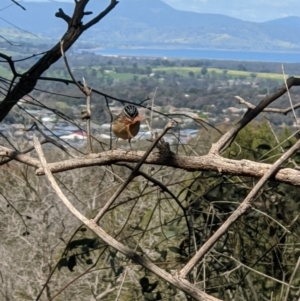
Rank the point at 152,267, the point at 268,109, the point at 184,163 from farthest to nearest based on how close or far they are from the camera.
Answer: the point at 268,109
the point at 184,163
the point at 152,267

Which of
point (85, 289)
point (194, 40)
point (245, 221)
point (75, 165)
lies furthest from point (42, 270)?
point (194, 40)

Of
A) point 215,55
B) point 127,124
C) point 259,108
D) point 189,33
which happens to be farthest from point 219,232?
point 215,55

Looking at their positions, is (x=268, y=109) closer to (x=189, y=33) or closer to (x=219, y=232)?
(x=219, y=232)

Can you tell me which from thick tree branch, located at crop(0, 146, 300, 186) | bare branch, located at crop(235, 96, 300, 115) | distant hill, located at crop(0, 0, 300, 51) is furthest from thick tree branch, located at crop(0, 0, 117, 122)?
distant hill, located at crop(0, 0, 300, 51)

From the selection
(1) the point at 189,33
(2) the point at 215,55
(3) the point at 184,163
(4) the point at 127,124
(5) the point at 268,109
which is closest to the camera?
(3) the point at 184,163

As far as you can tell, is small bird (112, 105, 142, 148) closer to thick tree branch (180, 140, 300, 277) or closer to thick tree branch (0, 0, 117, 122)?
thick tree branch (0, 0, 117, 122)

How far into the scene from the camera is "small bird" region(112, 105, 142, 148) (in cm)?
120

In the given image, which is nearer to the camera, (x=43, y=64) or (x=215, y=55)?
(x=43, y=64)

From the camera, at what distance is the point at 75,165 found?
0.89 meters

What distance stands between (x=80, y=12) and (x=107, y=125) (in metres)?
0.23

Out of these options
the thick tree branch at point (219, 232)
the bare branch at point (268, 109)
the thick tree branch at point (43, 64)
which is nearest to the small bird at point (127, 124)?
the thick tree branch at point (43, 64)

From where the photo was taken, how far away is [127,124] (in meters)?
1.20

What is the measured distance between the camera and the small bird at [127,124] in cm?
120

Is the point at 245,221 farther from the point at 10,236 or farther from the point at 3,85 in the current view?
the point at 10,236
